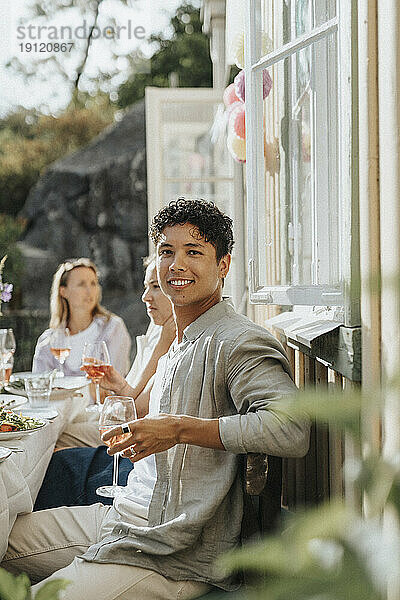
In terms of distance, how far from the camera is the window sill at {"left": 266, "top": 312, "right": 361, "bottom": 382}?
1.37 m

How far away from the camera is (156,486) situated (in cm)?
167

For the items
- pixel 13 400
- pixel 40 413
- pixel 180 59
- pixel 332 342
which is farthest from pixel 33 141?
pixel 332 342

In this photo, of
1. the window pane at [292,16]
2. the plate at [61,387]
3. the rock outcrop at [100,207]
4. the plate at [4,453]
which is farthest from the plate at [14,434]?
the rock outcrop at [100,207]

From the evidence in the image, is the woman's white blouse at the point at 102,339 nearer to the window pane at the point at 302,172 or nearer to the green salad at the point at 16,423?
the window pane at the point at 302,172

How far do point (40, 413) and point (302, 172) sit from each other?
3.54 feet

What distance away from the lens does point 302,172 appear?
211 centimetres

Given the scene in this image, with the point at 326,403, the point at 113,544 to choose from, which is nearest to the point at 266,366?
the point at 113,544

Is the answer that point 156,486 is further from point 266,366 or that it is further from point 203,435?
point 266,366

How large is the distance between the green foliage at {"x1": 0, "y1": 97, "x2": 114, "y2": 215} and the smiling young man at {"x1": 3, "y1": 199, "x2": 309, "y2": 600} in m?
10.2

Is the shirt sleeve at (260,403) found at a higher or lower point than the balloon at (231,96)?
lower

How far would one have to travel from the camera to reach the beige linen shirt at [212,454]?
4.92 feet

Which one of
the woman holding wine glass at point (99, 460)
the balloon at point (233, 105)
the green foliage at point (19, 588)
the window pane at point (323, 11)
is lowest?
the woman holding wine glass at point (99, 460)

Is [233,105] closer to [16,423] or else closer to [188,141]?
[16,423]

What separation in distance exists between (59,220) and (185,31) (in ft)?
12.6
